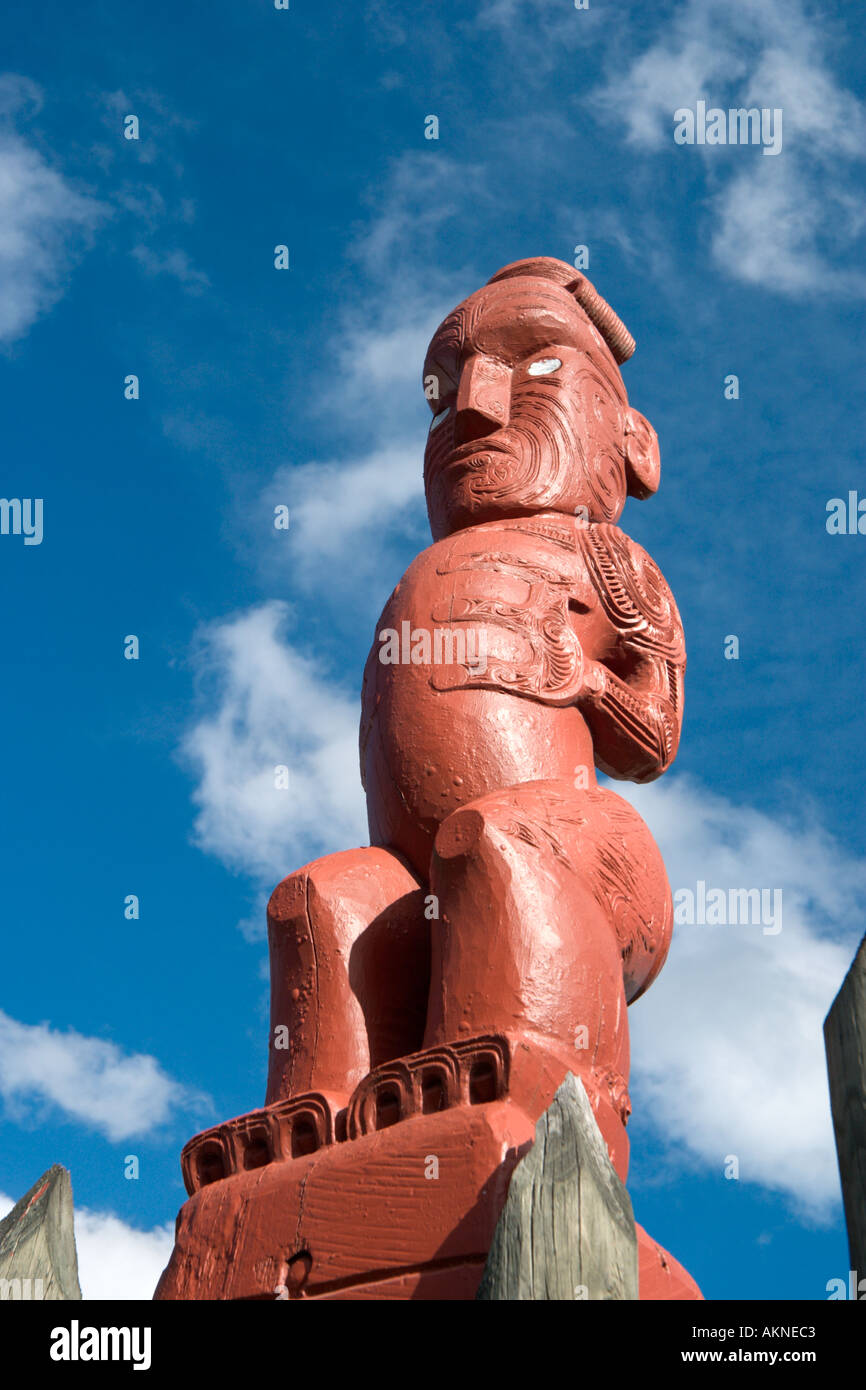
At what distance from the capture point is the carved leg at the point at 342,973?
17.6 ft

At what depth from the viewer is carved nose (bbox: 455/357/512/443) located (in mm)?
6988

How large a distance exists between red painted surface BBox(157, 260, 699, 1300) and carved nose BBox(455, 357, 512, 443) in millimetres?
15

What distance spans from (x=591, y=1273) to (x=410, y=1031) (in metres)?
2.23

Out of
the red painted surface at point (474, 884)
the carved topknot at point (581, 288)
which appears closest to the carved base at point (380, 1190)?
the red painted surface at point (474, 884)

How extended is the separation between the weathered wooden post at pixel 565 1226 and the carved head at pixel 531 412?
145 inches

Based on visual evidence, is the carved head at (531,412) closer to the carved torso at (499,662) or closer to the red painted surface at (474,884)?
the red painted surface at (474,884)

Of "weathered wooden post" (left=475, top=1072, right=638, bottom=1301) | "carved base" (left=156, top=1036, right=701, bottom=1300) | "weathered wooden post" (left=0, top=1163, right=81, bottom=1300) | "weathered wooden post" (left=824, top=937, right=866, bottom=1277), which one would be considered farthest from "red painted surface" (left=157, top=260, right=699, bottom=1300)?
"weathered wooden post" (left=824, top=937, right=866, bottom=1277)

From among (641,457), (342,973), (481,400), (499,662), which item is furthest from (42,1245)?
(641,457)

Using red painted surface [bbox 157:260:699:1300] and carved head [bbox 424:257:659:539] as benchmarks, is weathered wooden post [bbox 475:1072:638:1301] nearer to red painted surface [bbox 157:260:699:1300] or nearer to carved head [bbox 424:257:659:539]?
red painted surface [bbox 157:260:699:1300]
